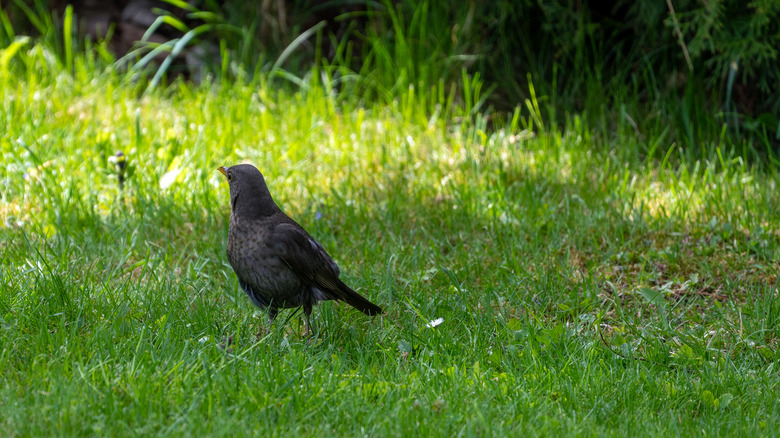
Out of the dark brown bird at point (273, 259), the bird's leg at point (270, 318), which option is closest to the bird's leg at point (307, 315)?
the dark brown bird at point (273, 259)

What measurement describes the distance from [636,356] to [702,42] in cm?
268

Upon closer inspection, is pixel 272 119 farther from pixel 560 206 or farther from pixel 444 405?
pixel 444 405

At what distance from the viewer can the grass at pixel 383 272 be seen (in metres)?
2.74

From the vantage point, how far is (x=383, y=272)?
13.0ft

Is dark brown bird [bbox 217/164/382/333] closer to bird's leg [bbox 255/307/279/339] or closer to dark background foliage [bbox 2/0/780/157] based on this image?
bird's leg [bbox 255/307/279/339]

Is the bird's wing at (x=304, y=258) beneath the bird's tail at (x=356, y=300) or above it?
above

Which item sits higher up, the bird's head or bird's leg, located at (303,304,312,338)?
the bird's head

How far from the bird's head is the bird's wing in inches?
4.8

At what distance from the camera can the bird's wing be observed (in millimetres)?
3260

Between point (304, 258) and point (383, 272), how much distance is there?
0.76 meters

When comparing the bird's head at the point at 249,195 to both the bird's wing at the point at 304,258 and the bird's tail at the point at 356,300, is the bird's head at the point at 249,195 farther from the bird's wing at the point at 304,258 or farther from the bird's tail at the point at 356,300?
the bird's tail at the point at 356,300

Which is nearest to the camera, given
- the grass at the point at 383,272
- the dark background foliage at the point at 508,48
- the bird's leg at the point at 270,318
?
the grass at the point at 383,272

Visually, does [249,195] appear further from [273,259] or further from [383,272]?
[383,272]

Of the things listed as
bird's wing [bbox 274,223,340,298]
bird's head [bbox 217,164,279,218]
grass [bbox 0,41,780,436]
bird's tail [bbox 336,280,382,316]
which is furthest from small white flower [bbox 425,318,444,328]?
bird's head [bbox 217,164,279,218]
